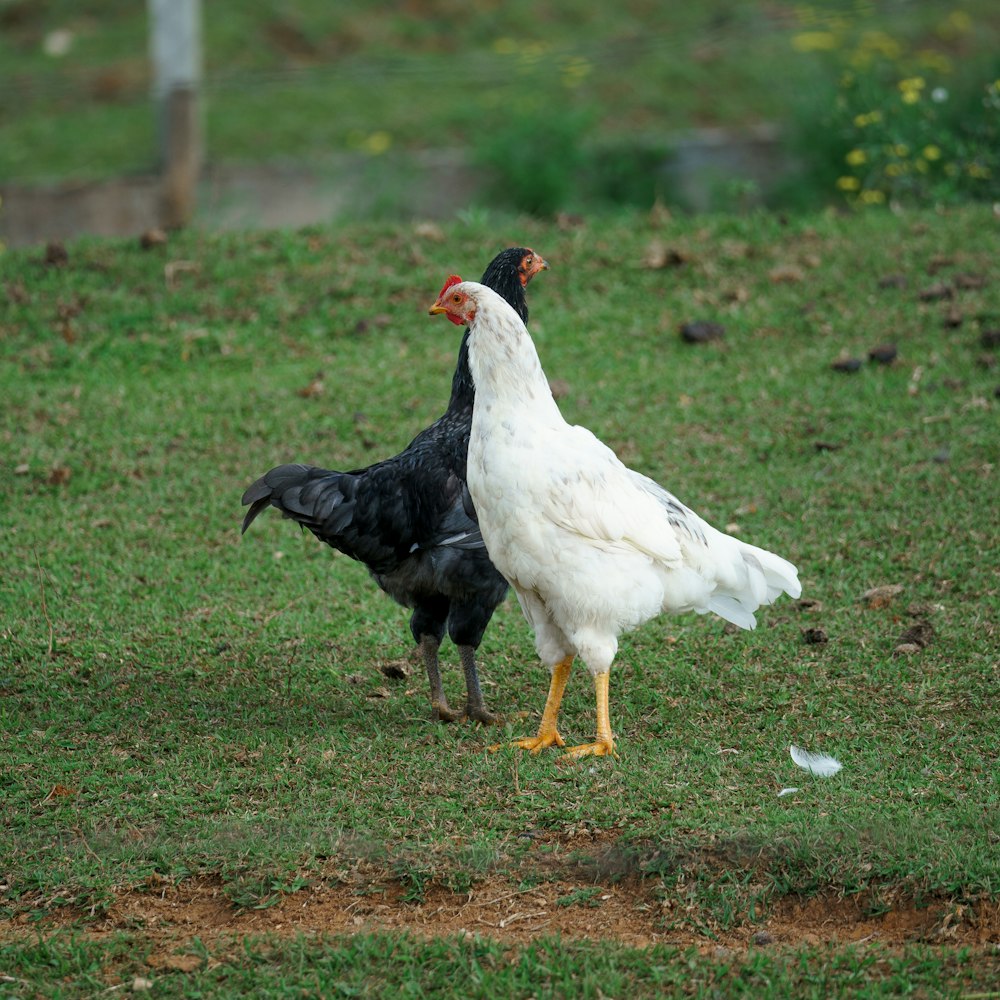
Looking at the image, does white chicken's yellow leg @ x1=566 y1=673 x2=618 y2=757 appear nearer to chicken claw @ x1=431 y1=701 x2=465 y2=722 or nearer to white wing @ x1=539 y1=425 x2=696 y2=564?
white wing @ x1=539 y1=425 x2=696 y2=564

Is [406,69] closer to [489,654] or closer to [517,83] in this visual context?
[517,83]

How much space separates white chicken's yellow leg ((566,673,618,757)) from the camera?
15.3 feet

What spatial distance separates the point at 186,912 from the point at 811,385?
5203mm

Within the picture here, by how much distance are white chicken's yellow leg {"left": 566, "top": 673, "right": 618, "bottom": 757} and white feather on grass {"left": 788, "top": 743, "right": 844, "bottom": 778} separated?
64cm

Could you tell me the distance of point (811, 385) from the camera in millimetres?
7844

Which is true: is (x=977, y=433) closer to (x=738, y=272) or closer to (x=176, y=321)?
(x=738, y=272)

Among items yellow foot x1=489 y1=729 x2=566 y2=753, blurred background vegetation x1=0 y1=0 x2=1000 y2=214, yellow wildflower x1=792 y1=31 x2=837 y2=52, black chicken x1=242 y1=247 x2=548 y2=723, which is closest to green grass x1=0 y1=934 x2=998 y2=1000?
yellow foot x1=489 y1=729 x2=566 y2=753

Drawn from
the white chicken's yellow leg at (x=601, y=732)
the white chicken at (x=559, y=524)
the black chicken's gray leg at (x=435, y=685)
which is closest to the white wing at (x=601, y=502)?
the white chicken at (x=559, y=524)

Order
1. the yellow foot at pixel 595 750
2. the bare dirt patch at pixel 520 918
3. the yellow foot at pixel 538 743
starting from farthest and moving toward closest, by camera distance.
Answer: the yellow foot at pixel 538 743, the yellow foot at pixel 595 750, the bare dirt patch at pixel 520 918

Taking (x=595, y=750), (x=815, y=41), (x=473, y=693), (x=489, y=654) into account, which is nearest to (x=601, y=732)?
(x=595, y=750)

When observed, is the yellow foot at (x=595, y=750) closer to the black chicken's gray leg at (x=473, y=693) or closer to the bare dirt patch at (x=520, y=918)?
the black chicken's gray leg at (x=473, y=693)

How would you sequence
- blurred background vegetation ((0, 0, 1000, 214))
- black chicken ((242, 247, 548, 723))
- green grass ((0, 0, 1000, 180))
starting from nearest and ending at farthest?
black chicken ((242, 247, 548, 723)) → blurred background vegetation ((0, 0, 1000, 214)) → green grass ((0, 0, 1000, 180))

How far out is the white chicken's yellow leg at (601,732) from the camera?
4.65m

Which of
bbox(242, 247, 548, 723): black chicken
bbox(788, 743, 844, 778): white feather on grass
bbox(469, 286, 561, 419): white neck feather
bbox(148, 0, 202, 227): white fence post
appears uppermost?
bbox(148, 0, 202, 227): white fence post
